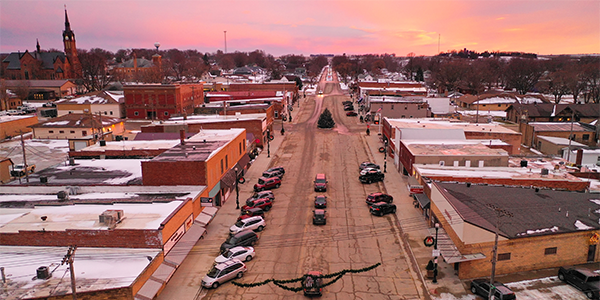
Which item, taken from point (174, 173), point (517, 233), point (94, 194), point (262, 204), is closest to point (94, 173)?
point (94, 194)

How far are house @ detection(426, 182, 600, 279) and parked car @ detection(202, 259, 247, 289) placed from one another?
410 inches

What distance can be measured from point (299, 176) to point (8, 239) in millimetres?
23680

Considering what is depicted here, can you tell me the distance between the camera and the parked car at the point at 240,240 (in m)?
22.7

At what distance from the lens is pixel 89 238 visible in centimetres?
1986

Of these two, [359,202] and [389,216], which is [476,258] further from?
[359,202]

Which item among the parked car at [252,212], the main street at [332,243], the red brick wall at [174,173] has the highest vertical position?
the red brick wall at [174,173]

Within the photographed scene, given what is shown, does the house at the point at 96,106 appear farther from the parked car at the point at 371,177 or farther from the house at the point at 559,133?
the house at the point at 559,133

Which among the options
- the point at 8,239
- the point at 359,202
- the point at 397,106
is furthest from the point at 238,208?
the point at 397,106

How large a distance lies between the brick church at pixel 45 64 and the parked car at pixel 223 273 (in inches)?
5063

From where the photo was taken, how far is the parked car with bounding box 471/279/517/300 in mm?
16938

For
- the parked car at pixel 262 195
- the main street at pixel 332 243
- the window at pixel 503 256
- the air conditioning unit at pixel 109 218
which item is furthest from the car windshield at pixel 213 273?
the window at pixel 503 256

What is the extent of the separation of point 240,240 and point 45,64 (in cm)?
12947

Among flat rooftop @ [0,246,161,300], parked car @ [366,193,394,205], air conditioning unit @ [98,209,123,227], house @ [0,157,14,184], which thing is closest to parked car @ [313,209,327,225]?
parked car @ [366,193,394,205]

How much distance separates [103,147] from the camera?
122ft
